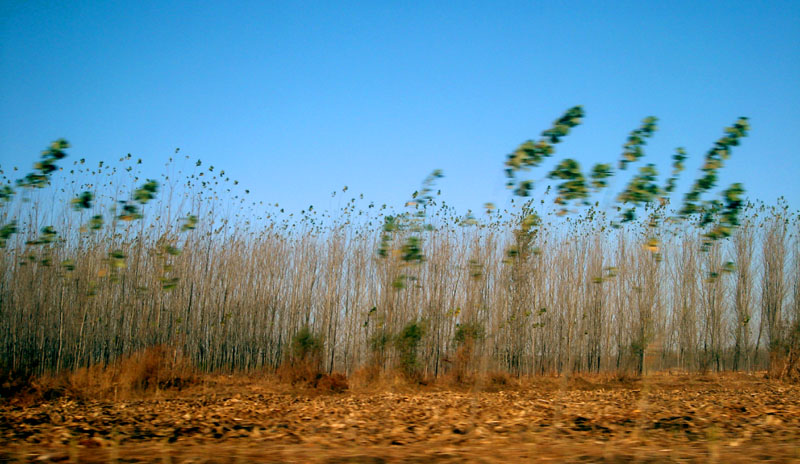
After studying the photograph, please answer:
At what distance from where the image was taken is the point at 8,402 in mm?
8805

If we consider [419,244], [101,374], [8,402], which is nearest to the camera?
[419,244]

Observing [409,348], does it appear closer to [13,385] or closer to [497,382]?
[497,382]

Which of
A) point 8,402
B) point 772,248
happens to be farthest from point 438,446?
point 772,248

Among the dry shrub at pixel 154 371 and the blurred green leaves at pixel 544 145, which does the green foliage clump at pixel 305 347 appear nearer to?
the dry shrub at pixel 154 371

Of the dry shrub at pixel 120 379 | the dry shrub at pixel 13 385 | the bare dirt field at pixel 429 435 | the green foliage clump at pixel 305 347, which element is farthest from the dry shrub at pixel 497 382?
the dry shrub at pixel 13 385

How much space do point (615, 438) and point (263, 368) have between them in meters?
12.5

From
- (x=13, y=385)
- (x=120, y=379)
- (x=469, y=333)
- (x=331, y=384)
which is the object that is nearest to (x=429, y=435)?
(x=331, y=384)

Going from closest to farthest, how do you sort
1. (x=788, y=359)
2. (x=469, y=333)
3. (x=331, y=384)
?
(x=331, y=384) → (x=469, y=333) → (x=788, y=359)

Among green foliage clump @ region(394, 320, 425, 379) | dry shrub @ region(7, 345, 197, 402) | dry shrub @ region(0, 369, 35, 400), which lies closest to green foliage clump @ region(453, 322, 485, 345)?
green foliage clump @ region(394, 320, 425, 379)

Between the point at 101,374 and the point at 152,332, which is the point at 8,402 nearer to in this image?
the point at 101,374

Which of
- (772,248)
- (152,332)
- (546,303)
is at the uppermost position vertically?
(772,248)

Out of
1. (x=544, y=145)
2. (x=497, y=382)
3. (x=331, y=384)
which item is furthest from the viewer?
(x=497, y=382)

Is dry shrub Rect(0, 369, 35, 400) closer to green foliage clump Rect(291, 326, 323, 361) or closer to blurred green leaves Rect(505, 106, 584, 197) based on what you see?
green foliage clump Rect(291, 326, 323, 361)

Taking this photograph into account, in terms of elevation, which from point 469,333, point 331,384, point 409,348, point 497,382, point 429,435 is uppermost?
point 469,333
